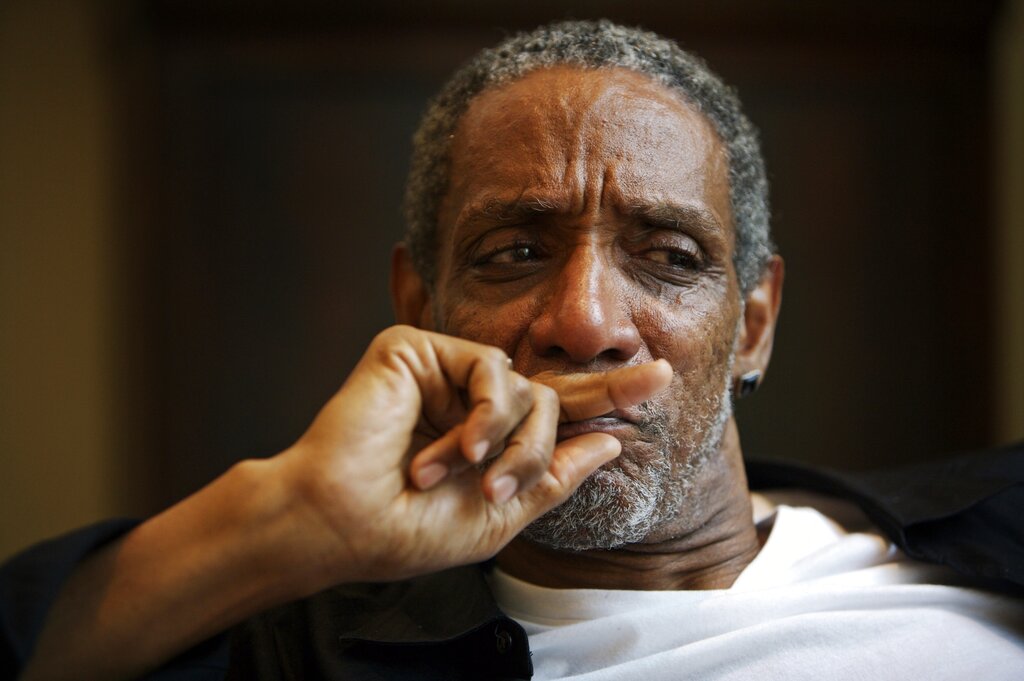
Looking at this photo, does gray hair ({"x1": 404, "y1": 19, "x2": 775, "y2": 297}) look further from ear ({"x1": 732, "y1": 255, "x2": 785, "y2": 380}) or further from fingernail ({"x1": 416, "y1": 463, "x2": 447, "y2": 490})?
fingernail ({"x1": 416, "y1": 463, "x2": 447, "y2": 490})

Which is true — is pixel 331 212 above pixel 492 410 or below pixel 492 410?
above

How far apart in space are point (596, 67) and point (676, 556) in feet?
2.67

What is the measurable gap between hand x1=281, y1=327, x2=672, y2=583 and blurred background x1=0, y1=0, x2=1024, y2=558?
6.25ft

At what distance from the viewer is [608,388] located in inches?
44.6

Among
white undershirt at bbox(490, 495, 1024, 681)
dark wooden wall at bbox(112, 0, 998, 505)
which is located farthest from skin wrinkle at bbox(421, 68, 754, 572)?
dark wooden wall at bbox(112, 0, 998, 505)

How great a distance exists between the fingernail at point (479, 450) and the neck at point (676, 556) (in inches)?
22.5

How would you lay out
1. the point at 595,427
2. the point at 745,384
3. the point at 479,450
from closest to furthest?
the point at 479,450 → the point at 595,427 → the point at 745,384

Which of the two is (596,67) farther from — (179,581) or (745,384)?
(179,581)

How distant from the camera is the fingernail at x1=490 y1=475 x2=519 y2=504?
98 cm

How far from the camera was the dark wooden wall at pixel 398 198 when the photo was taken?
291 cm

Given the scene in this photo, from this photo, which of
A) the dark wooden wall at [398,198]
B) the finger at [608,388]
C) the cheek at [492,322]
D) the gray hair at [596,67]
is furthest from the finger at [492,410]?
the dark wooden wall at [398,198]

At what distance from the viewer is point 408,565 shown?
1.06 m

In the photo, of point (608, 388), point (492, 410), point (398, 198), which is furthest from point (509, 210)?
point (398, 198)

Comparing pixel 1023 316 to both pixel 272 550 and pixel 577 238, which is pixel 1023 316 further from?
pixel 272 550
